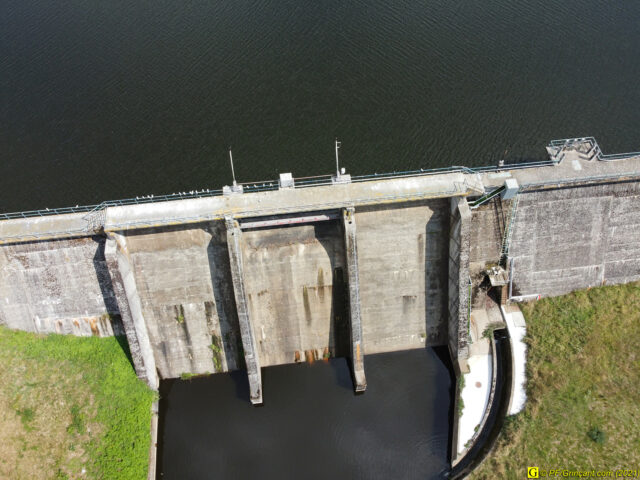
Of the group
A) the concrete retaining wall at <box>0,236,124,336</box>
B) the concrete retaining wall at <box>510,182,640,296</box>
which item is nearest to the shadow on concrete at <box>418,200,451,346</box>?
the concrete retaining wall at <box>510,182,640,296</box>

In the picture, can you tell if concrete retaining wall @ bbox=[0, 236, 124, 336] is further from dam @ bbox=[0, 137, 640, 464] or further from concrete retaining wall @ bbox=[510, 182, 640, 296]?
concrete retaining wall @ bbox=[510, 182, 640, 296]

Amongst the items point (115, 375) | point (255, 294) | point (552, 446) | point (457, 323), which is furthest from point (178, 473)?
point (552, 446)

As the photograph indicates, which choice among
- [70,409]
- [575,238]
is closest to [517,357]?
[575,238]

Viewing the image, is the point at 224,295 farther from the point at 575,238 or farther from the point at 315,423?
the point at 575,238

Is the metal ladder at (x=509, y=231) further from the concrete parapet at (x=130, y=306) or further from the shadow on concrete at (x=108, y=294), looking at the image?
the shadow on concrete at (x=108, y=294)

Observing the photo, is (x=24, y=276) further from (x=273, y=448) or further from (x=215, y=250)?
(x=273, y=448)

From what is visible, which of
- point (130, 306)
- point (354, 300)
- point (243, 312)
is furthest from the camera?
point (354, 300)
